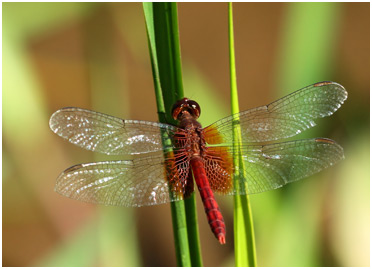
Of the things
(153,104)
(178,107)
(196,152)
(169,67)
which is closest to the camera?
(169,67)

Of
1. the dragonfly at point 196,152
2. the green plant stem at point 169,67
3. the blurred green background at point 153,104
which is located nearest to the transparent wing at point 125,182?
the dragonfly at point 196,152

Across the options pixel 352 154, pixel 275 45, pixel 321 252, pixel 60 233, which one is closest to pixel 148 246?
pixel 60 233

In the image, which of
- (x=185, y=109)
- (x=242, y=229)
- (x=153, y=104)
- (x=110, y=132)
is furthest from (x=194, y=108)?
(x=153, y=104)

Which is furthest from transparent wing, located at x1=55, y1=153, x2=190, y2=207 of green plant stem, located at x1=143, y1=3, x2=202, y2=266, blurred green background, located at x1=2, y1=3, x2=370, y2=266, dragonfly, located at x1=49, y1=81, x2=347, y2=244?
blurred green background, located at x1=2, y1=3, x2=370, y2=266

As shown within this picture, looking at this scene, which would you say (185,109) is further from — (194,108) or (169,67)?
(169,67)

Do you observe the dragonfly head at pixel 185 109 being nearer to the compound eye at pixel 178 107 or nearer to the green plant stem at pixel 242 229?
the compound eye at pixel 178 107

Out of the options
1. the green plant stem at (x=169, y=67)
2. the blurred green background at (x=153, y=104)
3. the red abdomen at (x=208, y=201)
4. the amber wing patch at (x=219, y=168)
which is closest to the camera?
the green plant stem at (x=169, y=67)
